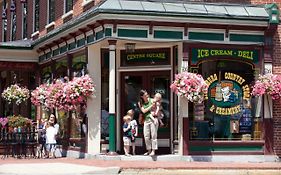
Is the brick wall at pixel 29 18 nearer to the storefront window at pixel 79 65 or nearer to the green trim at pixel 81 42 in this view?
the storefront window at pixel 79 65

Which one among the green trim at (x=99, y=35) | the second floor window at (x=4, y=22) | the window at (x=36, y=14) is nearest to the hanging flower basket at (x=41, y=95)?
the green trim at (x=99, y=35)

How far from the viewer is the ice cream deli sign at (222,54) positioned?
17391 mm

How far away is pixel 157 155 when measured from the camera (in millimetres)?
17078

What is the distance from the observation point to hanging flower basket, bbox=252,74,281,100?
17156 millimetres

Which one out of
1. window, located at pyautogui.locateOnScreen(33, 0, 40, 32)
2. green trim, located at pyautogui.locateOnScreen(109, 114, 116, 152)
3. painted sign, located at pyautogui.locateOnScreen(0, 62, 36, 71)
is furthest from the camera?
window, located at pyautogui.locateOnScreen(33, 0, 40, 32)

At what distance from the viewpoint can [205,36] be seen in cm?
1745

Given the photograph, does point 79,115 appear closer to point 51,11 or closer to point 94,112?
point 94,112

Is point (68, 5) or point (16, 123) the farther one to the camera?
point (68, 5)

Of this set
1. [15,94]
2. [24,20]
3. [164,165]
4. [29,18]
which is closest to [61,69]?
[15,94]

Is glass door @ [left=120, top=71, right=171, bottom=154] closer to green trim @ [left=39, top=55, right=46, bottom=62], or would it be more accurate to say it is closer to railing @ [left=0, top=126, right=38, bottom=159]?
railing @ [left=0, top=126, right=38, bottom=159]

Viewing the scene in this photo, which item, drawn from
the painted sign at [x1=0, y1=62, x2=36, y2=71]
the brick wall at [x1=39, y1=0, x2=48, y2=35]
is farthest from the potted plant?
the brick wall at [x1=39, y1=0, x2=48, y2=35]

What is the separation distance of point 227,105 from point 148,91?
260cm

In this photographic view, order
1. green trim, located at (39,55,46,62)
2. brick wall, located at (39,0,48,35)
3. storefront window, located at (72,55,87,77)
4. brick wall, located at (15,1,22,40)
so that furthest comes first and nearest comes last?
1. brick wall, located at (15,1,22,40)
2. brick wall, located at (39,0,48,35)
3. green trim, located at (39,55,46,62)
4. storefront window, located at (72,55,87,77)

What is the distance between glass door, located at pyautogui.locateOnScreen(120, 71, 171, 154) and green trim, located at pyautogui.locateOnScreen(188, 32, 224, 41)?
1.48 meters
